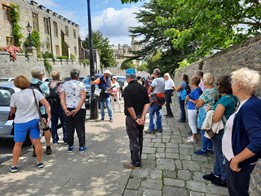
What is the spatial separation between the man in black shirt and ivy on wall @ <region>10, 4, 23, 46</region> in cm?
2398

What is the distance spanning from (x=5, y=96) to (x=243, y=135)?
5.24 metres

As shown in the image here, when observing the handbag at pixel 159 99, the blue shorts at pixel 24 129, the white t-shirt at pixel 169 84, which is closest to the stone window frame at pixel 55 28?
the white t-shirt at pixel 169 84

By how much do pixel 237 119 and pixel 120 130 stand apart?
5019mm

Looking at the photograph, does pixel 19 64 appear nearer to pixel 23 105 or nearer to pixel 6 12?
pixel 6 12

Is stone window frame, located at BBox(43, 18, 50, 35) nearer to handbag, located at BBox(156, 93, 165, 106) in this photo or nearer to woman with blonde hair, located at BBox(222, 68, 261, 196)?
handbag, located at BBox(156, 93, 165, 106)

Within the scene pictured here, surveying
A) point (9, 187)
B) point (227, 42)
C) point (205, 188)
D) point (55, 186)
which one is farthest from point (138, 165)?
point (227, 42)

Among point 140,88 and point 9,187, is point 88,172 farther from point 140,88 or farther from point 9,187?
point 140,88

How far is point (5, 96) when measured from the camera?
17.0ft

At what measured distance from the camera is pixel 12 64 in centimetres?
1828

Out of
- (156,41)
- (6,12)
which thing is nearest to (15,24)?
(6,12)

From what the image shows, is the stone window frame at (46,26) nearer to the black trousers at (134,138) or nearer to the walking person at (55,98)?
the walking person at (55,98)

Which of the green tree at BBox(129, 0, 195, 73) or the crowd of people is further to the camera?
the green tree at BBox(129, 0, 195, 73)

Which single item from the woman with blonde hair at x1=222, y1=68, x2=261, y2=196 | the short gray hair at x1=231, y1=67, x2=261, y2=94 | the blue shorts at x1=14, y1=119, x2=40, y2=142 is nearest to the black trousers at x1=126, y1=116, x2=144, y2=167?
the blue shorts at x1=14, y1=119, x2=40, y2=142

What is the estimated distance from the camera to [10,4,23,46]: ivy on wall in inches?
913
